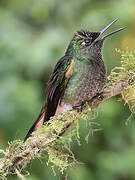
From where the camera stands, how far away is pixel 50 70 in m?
4.24

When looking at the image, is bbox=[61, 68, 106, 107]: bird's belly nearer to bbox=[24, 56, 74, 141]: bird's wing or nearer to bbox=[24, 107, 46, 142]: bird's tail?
bbox=[24, 56, 74, 141]: bird's wing

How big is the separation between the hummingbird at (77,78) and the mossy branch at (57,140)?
304 mm

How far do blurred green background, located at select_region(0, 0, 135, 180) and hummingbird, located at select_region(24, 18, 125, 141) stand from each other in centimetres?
54

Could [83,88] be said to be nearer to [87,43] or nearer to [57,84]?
[57,84]

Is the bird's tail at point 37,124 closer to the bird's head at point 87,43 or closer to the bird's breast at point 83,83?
the bird's breast at point 83,83

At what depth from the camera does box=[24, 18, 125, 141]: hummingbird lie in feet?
10.3

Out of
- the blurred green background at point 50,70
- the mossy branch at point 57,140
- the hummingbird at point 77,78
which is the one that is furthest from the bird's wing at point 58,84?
the blurred green background at point 50,70

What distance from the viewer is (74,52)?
11.0 ft

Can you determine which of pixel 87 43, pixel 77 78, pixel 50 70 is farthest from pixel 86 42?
pixel 50 70

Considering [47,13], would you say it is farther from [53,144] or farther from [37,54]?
[53,144]

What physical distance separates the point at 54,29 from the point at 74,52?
3.22 feet

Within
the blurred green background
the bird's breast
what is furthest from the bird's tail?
the blurred green background

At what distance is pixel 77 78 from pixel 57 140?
75cm

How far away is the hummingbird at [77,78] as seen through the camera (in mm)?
3150
